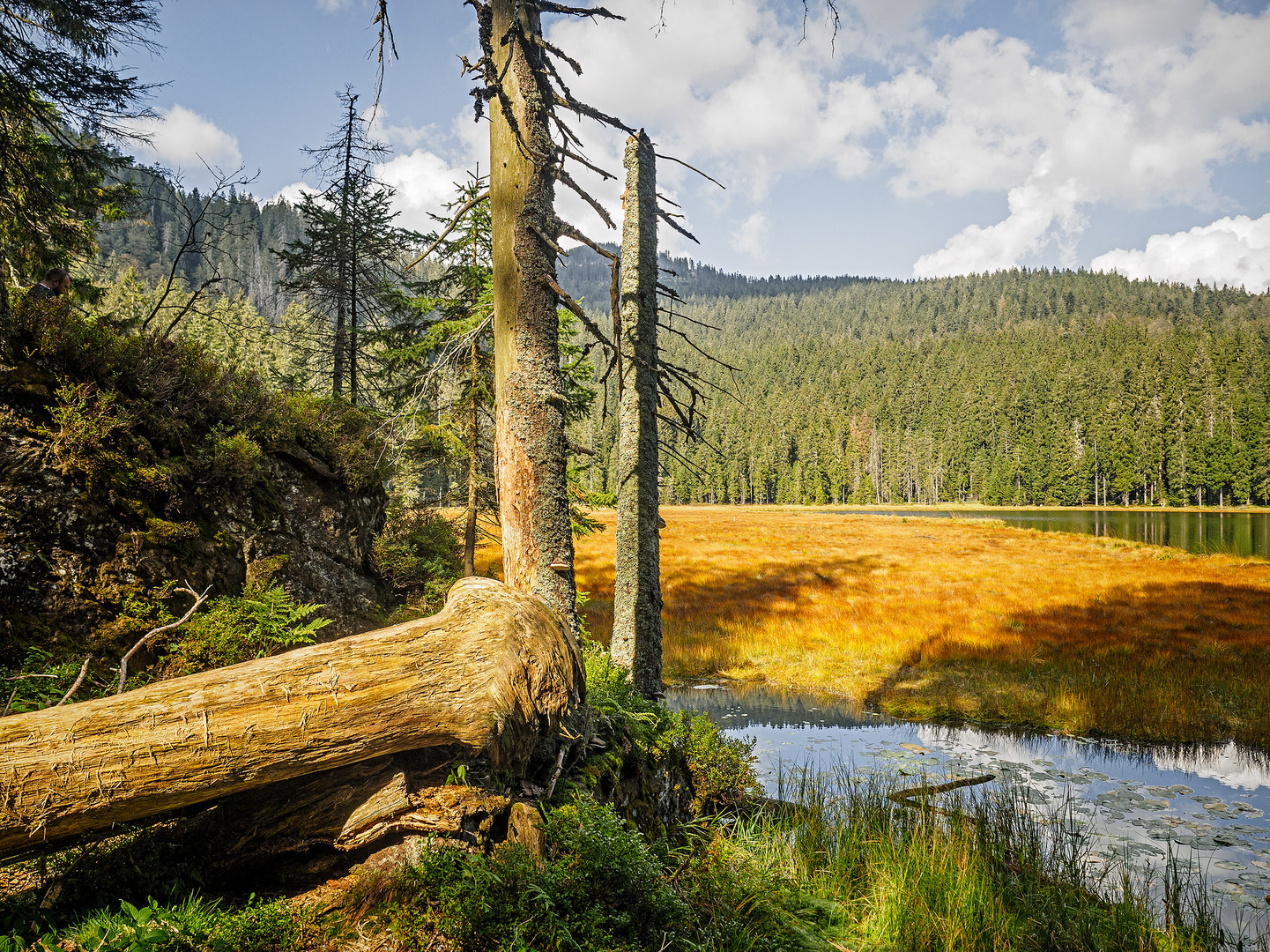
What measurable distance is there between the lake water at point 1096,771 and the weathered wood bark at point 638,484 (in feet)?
6.01

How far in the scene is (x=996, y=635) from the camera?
46.1 feet

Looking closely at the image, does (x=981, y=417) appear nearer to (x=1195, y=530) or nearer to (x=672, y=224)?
(x=1195, y=530)

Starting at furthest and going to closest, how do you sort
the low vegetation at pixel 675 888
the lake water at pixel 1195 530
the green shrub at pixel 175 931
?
the lake water at pixel 1195 530
the low vegetation at pixel 675 888
the green shrub at pixel 175 931

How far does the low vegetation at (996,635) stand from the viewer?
10500mm

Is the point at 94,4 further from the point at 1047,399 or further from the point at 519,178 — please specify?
the point at 1047,399

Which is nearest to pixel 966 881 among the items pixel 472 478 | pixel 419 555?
pixel 472 478

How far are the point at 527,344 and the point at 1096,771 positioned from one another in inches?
382

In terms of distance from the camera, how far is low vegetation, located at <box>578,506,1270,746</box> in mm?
10500

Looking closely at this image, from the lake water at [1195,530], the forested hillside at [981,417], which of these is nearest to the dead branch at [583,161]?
the lake water at [1195,530]

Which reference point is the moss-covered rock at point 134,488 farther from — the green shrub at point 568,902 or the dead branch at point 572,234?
the dead branch at point 572,234

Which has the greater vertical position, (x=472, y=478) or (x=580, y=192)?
(x=580, y=192)

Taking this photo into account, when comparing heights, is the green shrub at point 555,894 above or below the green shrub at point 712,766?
above

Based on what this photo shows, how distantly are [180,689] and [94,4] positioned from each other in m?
10.2

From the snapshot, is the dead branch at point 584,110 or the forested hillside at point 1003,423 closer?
the dead branch at point 584,110
